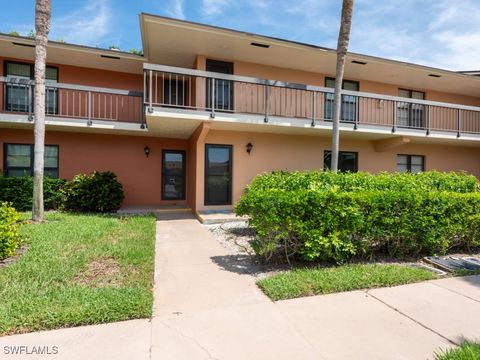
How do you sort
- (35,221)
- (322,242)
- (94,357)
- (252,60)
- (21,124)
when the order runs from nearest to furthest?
(94,357), (322,242), (35,221), (21,124), (252,60)

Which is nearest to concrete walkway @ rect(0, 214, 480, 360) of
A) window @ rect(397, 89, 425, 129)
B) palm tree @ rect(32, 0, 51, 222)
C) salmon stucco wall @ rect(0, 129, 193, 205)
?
palm tree @ rect(32, 0, 51, 222)

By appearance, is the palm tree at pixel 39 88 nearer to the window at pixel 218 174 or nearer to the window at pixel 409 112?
the window at pixel 218 174

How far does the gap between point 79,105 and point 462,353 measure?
513 inches

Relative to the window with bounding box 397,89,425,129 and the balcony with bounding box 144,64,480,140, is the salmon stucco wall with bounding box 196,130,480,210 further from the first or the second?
the window with bounding box 397,89,425,129

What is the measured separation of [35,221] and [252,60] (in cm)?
875

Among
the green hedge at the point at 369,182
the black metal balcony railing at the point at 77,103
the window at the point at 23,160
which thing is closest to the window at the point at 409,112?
the green hedge at the point at 369,182

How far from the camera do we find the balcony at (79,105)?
10.2 metres

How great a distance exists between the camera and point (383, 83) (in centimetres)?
1318

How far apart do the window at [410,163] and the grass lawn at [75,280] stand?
11.7 metres

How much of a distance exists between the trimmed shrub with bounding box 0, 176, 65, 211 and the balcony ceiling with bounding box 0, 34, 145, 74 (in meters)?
4.58

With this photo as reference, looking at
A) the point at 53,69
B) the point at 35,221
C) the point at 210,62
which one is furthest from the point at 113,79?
the point at 35,221

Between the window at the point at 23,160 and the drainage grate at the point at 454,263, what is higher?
the window at the point at 23,160

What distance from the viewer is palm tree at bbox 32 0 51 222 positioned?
25.0 ft

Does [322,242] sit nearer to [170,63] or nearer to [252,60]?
[252,60]
